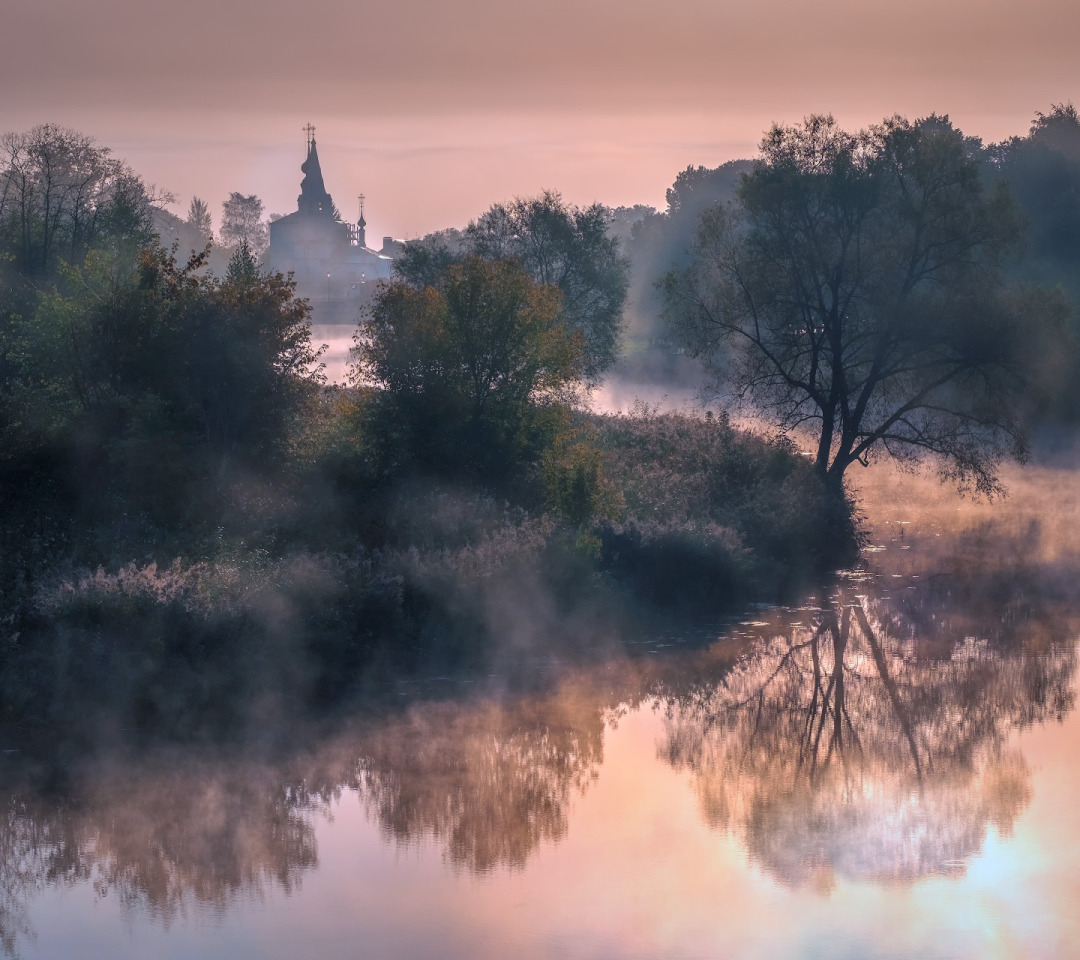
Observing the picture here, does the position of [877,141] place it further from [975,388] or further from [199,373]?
[199,373]

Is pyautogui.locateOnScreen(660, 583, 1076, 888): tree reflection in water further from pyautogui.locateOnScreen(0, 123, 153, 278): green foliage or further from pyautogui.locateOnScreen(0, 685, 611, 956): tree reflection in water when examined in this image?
pyautogui.locateOnScreen(0, 123, 153, 278): green foliage

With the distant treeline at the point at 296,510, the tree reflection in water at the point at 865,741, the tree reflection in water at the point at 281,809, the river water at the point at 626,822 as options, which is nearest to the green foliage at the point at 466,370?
the distant treeline at the point at 296,510

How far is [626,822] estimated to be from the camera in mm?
17984

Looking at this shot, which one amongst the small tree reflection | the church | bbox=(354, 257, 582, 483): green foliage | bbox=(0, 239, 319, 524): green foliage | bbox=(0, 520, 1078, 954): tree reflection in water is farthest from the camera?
the church

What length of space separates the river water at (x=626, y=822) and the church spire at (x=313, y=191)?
158337 millimetres

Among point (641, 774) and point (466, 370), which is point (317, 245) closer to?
point (466, 370)

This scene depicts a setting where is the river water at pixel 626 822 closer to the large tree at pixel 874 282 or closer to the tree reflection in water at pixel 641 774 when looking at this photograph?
the tree reflection in water at pixel 641 774

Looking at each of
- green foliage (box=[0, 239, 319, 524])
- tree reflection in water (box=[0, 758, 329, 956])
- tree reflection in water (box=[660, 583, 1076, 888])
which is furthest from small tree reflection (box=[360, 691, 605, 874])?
green foliage (box=[0, 239, 319, 524])

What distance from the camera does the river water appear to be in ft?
47.1

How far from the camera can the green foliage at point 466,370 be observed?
2831 centimetres

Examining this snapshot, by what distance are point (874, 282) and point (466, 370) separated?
537 inches

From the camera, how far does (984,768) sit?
782 inches

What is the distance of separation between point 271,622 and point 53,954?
9.15 metres

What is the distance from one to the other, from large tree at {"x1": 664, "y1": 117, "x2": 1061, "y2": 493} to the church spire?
145 meters
